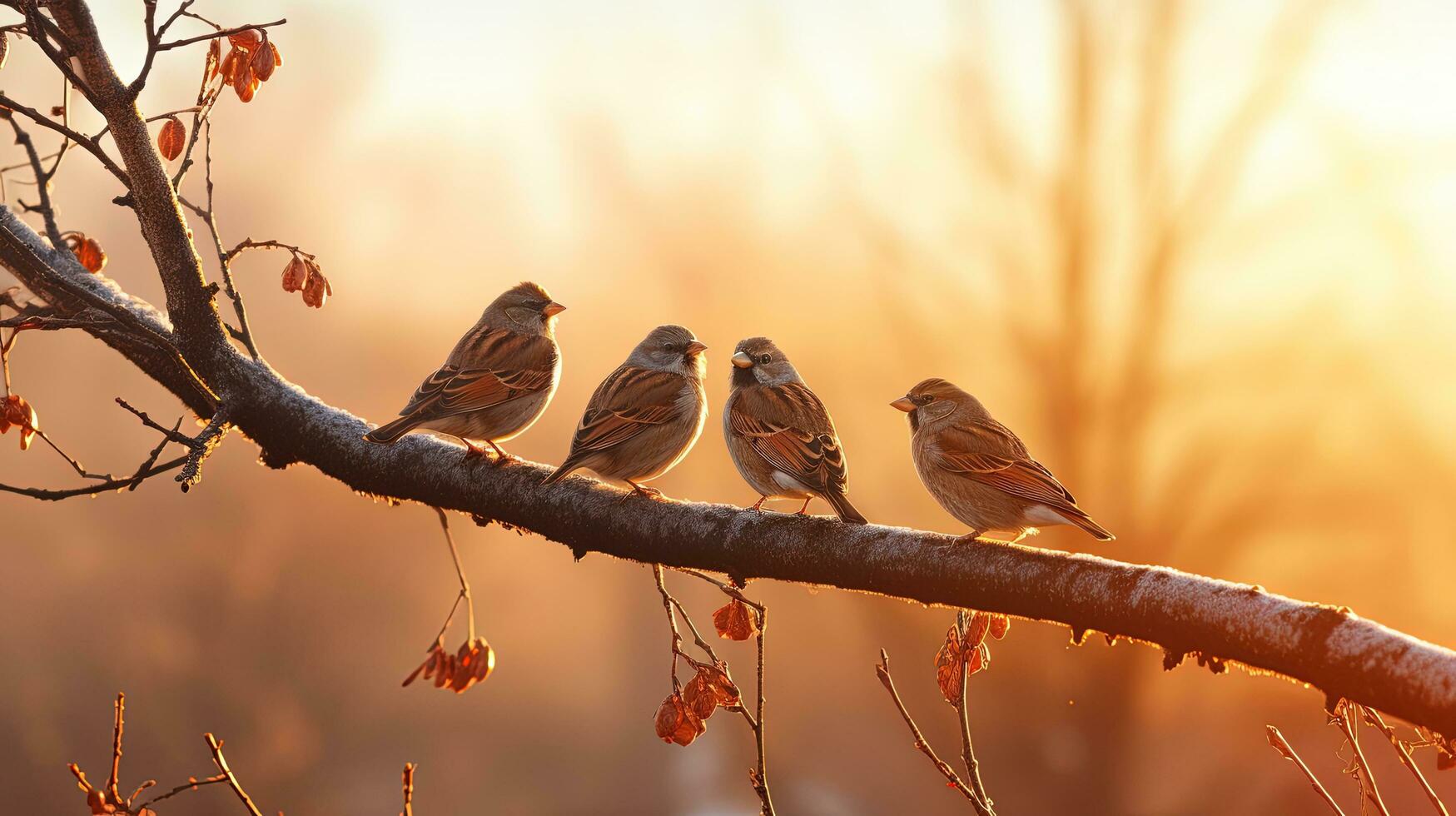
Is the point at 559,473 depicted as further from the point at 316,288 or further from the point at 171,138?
the point at 171,138

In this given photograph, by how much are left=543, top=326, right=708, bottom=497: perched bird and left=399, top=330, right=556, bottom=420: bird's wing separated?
1.12ft

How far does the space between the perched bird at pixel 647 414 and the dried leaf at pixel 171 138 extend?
5.56 feet

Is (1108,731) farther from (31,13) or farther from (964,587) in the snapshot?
(31,13)

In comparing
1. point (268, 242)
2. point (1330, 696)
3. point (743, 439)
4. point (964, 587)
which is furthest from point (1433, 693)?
point (268, 242)

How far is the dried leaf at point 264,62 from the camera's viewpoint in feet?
11.4

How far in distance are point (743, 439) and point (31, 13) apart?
257 cm

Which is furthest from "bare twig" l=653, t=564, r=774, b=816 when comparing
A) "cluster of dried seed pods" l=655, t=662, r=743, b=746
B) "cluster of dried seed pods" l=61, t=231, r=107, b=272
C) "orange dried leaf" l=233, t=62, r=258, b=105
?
"cluster of dried seed pods" l=61, t=231, r=107, b=272

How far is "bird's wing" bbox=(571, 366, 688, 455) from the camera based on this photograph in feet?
12.8

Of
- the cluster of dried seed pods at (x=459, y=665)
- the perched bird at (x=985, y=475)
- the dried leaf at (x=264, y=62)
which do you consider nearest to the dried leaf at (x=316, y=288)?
the dried leaf at (x=264, y=62)

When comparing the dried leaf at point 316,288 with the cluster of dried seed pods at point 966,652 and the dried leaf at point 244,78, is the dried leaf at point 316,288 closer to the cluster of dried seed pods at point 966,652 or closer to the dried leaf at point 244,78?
the dried leaf at point 244,78

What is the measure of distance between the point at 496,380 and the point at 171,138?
1.45m

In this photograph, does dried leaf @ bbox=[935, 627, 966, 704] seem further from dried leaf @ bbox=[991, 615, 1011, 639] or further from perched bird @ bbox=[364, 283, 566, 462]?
perched bird @ bbox=[364, 283, 566, 462]

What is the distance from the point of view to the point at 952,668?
3.00 metres

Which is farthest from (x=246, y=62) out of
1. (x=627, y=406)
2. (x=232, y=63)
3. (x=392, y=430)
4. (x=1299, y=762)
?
(x=1299, y=762)
